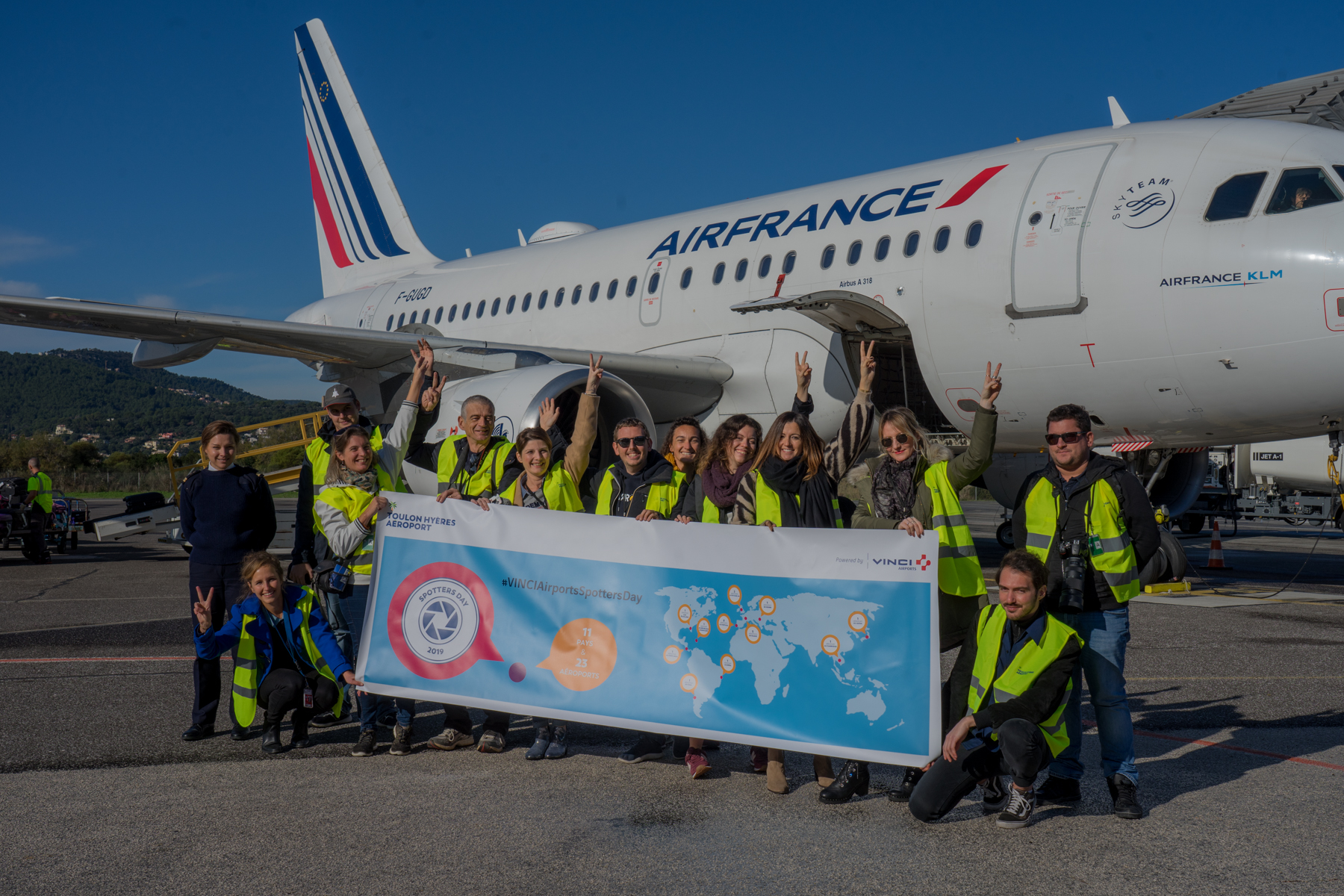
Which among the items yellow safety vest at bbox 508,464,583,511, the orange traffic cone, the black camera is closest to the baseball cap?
yellow safety vest at bbox 508,464,583,511

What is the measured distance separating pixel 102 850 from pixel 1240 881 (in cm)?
372

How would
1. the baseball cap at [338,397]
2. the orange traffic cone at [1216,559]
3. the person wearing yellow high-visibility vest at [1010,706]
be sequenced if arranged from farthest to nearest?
the orange traffic cone at [1216,559] → the baseball cap at [338,397] → the person wearing yellow high-visibility vest at [1010,706]

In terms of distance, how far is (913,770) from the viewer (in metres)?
4.14

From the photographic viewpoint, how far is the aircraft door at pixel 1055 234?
816 centimetres

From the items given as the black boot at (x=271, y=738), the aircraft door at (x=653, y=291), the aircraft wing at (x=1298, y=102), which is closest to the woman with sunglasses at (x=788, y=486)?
the black boot at (x=271, y=738)

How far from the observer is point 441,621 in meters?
4.64

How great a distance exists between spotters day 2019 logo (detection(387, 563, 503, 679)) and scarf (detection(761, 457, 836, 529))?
4.77ft

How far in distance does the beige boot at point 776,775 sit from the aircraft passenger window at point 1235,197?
6034 millimetres

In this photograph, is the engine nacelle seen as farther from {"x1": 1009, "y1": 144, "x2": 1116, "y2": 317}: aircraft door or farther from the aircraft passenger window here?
the aircraft passenger window

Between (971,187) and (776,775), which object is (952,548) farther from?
(971,187)

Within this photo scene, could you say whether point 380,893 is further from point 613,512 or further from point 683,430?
point 683,430

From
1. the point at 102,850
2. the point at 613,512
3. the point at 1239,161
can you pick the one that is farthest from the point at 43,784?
the point at 1239,161

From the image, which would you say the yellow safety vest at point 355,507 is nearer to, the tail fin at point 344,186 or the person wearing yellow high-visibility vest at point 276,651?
the person wearing yellow high-visibility vest at point 276,651

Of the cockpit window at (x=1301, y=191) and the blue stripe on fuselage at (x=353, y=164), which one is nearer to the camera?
the cockpit window at (x=1301, y=191)
